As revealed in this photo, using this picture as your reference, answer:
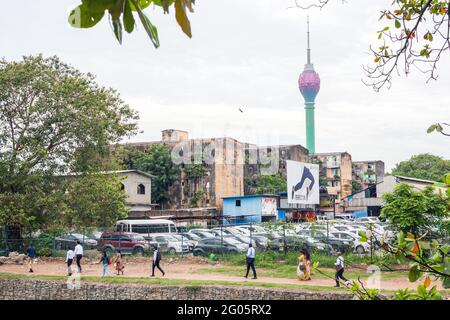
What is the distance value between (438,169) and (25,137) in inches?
1607

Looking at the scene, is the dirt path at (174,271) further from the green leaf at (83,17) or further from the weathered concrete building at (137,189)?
the green leaf at (83,17)

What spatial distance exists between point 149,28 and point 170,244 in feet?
71.1

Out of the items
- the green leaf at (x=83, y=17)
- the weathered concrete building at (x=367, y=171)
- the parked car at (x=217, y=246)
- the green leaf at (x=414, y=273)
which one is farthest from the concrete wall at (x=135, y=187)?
the green leaf at (x=83, y=17)

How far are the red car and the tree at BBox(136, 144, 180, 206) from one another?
14.7 m

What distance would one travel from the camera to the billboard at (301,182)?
93.5ft

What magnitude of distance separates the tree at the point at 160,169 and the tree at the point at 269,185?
248 inches

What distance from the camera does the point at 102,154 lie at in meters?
23.8

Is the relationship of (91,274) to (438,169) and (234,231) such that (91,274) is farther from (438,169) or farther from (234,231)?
(438,169)

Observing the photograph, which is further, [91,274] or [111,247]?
[111,247]

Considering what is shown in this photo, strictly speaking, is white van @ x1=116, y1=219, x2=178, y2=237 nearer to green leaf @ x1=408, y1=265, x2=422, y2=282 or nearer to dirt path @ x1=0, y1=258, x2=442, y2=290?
dirt path @ x1=0, y1=258, x2=442, y2=290

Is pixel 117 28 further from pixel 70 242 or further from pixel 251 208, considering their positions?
pixel 251 208

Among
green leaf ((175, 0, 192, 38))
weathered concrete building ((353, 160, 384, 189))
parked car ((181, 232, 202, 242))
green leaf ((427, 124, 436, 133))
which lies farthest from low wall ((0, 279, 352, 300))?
weathered concrete building ((353, 160, 384, 189))

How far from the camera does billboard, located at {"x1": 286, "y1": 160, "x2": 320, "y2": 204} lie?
93.5ft
